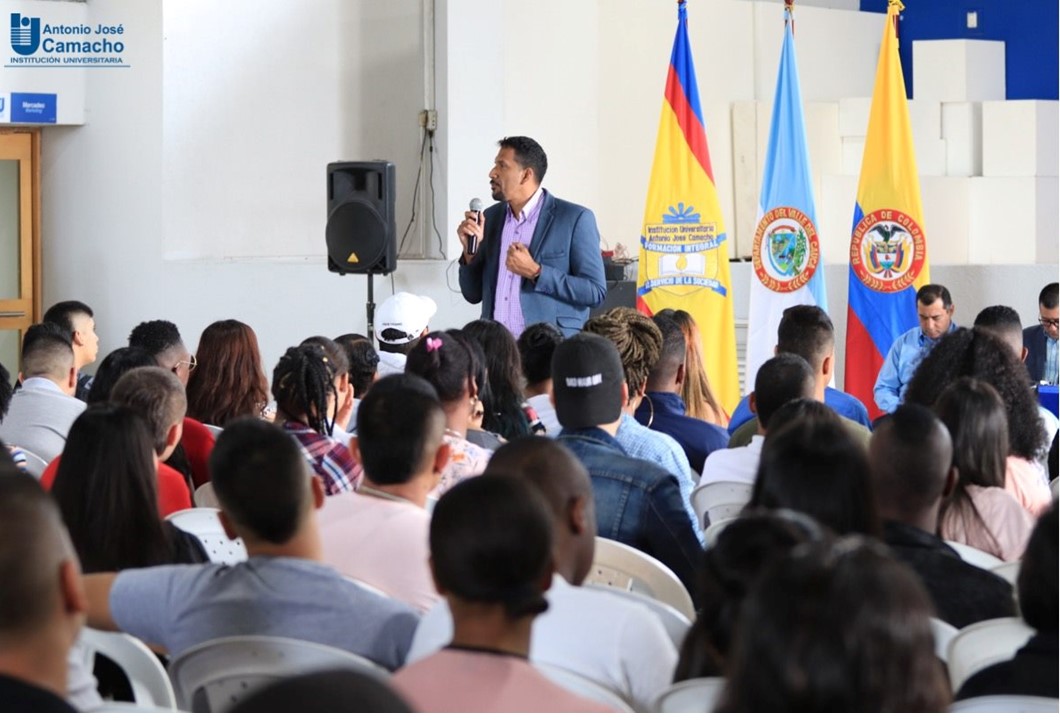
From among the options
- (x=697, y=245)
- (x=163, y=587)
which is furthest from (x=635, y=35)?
(x=163, y=587)

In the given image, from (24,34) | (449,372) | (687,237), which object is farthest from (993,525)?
(24,34)

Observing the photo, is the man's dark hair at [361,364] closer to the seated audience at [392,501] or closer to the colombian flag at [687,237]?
the seated audience at [392,501]

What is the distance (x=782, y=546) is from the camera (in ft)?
5.42

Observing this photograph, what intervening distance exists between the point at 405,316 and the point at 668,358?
1115 mm

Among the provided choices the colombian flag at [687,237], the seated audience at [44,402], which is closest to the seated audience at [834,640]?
the seated audience at [44,402]

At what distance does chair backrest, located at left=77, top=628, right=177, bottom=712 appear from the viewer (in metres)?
2.00

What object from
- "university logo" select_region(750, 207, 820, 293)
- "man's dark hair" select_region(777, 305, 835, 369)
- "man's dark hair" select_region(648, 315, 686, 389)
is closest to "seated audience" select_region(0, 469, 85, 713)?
"man's dark hair" select_region(648, 315, 686, 389)

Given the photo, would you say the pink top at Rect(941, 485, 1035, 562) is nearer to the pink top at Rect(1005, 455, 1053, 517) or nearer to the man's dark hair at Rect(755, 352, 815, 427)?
the pink top at Rect(1005, 455, 1053, 517)

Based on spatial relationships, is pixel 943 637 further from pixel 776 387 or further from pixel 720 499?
pixel 776 387

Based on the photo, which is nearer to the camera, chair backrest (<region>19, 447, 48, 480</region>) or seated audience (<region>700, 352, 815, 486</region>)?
seated audience (<region>700, 352, 815, 486</region>)

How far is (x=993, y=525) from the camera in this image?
9.25ft

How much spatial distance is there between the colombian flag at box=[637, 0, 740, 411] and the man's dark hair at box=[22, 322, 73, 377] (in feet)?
11.4

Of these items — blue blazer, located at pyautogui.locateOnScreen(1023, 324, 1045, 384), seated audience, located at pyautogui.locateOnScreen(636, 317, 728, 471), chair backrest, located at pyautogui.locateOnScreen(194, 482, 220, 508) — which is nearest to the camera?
chair backrest, located at pyautogui.locateOnScreen(194, 482, 220, 508)

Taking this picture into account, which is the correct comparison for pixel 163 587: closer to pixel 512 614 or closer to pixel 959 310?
pixel 512 614
